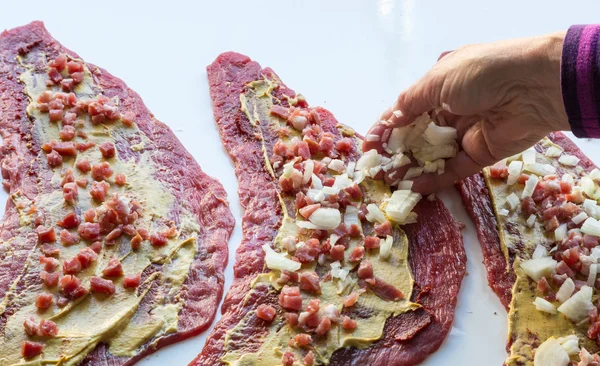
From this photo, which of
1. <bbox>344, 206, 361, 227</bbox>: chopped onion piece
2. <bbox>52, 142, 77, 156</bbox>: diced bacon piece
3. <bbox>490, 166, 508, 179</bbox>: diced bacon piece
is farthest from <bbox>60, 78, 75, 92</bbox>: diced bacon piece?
<bbox>490, 166, 508, 179</bbox>: diced bacon piece

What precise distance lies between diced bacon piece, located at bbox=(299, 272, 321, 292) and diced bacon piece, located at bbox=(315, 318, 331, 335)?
17cm

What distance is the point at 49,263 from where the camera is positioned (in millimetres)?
→ 2738

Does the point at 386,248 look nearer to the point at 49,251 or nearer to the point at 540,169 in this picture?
the point at 540,169

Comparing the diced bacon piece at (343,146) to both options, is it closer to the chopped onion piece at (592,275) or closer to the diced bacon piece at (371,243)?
the diced bacon piece at (371,243)

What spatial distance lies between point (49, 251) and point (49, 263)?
79mm

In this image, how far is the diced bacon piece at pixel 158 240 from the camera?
2.89 metres

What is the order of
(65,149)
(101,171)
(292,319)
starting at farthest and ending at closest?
(65,149) → (101,171) → (292,319)

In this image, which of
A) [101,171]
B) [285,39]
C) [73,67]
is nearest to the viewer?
[101,171]

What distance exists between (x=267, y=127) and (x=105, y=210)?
3.21 ft

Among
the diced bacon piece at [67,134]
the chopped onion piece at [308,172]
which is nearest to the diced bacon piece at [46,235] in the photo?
the diced bacon piece at [67,134]

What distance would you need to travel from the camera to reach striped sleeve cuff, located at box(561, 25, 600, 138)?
7.64 feet

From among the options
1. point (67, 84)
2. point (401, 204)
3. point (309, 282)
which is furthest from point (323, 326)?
point (67, 84)

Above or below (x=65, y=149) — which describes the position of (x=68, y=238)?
below

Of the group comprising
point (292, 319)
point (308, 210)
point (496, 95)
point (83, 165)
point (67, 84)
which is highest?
point (67, 84)
